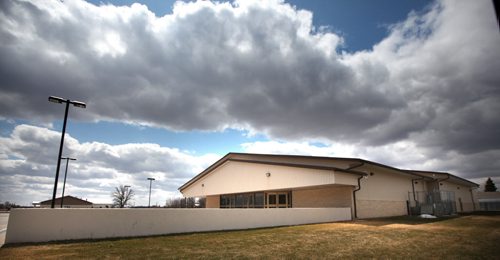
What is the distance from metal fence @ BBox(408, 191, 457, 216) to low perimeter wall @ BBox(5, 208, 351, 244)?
14.0m

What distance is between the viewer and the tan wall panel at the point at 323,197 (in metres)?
21.5

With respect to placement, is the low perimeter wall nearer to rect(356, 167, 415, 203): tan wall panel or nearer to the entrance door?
the entrance door

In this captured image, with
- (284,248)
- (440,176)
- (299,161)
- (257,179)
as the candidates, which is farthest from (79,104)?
(440,176)

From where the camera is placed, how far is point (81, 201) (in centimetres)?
8144

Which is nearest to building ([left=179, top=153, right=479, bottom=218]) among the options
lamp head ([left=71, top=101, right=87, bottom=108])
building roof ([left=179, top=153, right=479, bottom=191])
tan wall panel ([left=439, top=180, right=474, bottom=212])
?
building roof ([left=179, top=153, right=479, bottom=191])

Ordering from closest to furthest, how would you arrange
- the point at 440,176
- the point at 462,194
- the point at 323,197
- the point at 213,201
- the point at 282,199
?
the point at 323,197 → the point at 282,199 → the point at 213,201 → the point at 440,176 → the point at 462,194

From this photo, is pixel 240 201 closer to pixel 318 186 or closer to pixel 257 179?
pixel 257 179

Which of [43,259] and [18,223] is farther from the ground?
[18,223]

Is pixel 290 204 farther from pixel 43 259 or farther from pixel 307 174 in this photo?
pixel 43 259

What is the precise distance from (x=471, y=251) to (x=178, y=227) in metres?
10.6

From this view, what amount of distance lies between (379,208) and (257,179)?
9959 millimetres

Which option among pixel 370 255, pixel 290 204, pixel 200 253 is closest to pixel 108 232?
pixel 200 253

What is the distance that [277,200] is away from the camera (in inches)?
1008

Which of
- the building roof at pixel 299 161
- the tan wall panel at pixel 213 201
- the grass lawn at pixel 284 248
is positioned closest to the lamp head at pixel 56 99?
the grass lawn at pixel 284 248
